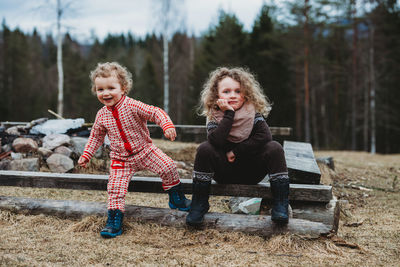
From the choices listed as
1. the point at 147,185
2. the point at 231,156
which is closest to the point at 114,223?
the point at 147,185

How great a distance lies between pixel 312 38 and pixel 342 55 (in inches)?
283

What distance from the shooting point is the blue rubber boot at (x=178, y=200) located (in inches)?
128

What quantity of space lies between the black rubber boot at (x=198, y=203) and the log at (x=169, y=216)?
0.34 feet

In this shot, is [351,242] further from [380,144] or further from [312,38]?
[380,144]

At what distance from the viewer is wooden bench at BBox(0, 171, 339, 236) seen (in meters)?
2.98

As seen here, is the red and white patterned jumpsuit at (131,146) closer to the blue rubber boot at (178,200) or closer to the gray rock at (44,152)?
the blue rubber boot at (178,200)

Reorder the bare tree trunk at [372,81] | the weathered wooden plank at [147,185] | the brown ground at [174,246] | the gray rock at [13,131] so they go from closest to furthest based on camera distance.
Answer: the brown ground at [174,246] < the weathered wooden plank at [147,185] < the gray rock at [13,131] < the bare tree trunk at [372,81]

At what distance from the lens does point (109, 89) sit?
3.26m

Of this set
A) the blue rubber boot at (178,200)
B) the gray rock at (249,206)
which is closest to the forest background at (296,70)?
the gray rock at (249,206)

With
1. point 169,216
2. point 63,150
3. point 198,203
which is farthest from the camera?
point 63,150

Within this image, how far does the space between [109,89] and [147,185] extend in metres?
0.96

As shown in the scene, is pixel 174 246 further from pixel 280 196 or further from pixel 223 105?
pixel 223 105

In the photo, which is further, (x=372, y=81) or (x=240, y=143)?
(x=372, y=81)

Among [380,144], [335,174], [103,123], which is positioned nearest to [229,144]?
[103,123]
